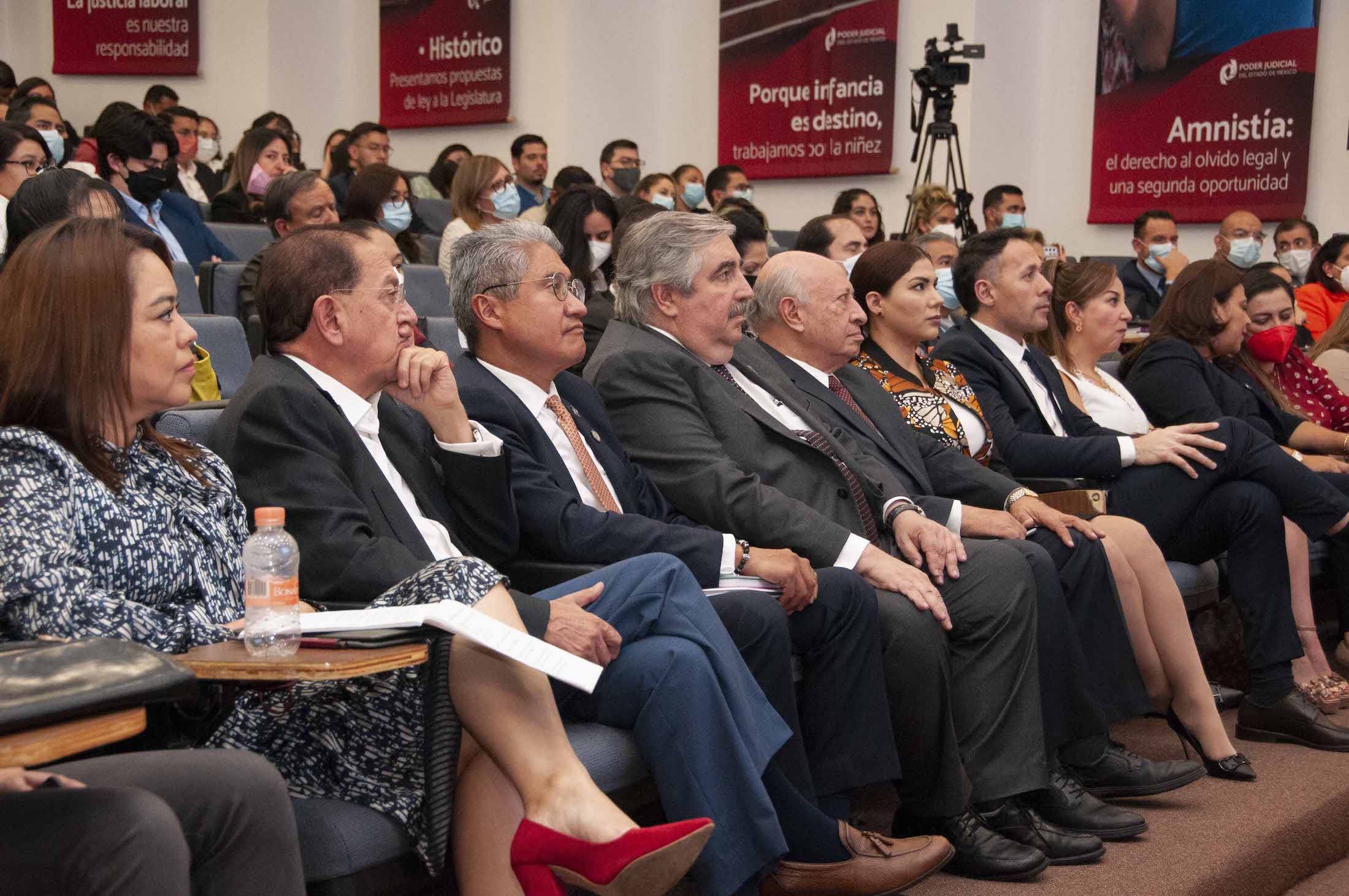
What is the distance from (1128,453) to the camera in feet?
11.6

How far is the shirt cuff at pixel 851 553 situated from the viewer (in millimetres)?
2600

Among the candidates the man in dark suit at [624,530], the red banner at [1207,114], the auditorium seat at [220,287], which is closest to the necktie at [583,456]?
the man in dark suit at [624,530]

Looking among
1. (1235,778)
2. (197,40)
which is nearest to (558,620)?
(1235,778)

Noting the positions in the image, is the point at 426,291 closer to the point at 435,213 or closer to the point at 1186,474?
the point at 1186,474

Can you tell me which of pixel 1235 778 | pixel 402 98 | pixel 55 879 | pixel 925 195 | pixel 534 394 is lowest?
pixel 1235 778

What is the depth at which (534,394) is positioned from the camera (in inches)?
102

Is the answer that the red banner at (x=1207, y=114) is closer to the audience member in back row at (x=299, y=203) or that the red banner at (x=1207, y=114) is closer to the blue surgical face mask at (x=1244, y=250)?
the blue surgical face mask at (x=1244, y=250)

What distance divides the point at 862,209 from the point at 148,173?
361cm

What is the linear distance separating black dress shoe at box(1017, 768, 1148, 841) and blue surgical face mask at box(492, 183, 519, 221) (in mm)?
4139

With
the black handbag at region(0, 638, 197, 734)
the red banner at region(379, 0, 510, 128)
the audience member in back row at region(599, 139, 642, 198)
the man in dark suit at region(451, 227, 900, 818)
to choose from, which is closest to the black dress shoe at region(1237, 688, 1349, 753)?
the man in dark suit at region(451, 227, 900, 818)

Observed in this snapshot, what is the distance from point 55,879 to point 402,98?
946 cm

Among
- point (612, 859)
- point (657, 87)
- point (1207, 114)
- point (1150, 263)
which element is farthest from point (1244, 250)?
point (612, 859)

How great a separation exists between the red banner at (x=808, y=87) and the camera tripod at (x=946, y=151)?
45 centimetres

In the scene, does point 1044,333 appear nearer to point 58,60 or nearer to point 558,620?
point 558,620
